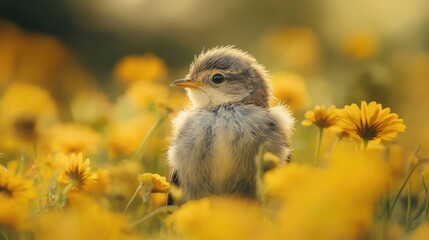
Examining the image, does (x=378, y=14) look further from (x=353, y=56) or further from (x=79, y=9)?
(x=79, y=9)

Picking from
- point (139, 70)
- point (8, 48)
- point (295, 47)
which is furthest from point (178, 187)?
point (8, 48)

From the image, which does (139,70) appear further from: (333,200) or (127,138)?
(333,200)

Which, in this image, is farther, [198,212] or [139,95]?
[139,95]

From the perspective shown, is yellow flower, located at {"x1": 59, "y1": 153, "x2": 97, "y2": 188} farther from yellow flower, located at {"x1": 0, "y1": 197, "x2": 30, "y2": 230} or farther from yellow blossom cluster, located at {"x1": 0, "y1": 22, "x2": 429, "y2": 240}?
yellow flower, located at {"x1": 0, "y1": 197, "x2": 30, "y2": 230}

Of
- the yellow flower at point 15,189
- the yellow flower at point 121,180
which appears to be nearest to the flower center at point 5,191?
the yellow flower at point 15,189

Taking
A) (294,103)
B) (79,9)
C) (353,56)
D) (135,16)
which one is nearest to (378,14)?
(353,56)

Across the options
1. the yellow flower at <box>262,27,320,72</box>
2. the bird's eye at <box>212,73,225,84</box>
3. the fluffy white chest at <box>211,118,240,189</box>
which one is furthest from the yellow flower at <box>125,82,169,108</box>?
the yellow flower at <box>262,27,320,72</box>
